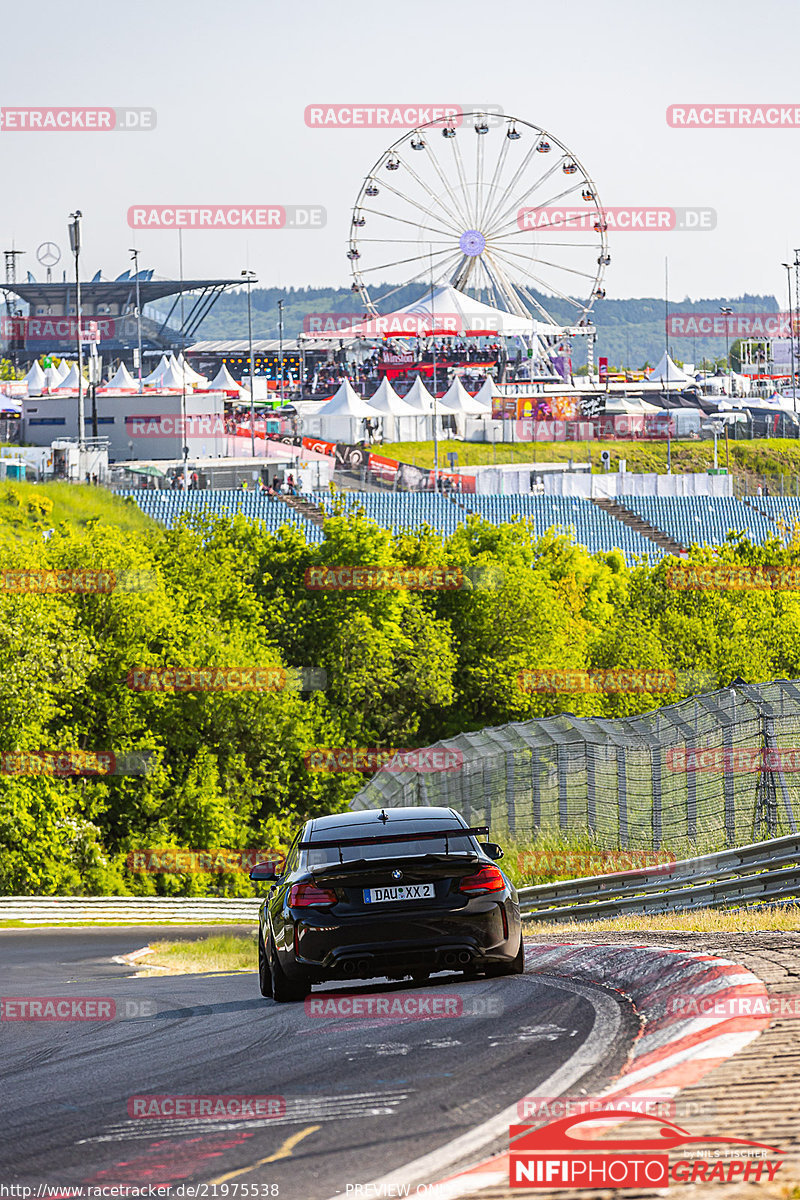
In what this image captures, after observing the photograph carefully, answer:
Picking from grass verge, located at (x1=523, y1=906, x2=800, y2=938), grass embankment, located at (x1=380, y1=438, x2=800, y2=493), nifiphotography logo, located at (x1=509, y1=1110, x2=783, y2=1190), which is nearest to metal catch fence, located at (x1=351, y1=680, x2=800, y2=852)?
grass verge, located at (x1=523, y1=906, x2=800, y2=938)

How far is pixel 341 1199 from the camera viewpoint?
503cm

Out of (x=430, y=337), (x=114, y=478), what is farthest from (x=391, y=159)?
(x=430, y=337)

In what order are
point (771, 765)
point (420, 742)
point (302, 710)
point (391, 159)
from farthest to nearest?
point (391, 159)
point (420, 742)
point (302, 710)
point (771, 765)

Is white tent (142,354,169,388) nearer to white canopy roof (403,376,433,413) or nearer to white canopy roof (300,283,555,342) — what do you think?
white canopy roof (403,376,433,413)

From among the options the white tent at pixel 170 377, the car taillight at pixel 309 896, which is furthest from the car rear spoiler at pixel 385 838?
the white tent at pixel 170 377

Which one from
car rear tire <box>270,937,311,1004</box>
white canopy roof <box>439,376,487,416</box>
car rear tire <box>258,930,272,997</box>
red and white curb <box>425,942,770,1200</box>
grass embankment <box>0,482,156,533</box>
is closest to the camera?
red and white curb <box>425,942,770,1200</box>

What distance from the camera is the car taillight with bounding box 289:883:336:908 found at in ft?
31.3

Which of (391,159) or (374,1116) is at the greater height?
(391,159)

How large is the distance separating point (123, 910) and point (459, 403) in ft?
252

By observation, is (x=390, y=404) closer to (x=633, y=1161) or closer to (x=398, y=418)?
(x=398, y=418)

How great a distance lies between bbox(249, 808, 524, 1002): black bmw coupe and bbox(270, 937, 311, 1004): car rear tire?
0.11 ft

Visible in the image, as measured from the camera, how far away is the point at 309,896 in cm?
959

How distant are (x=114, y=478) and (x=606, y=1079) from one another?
66677 millimetres

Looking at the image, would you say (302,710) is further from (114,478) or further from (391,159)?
(391,159)
